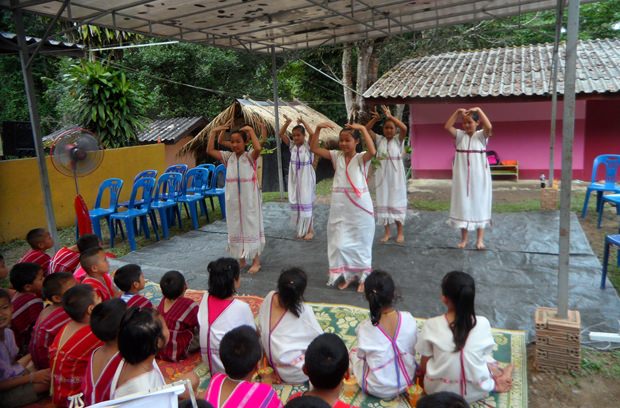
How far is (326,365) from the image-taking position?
6.70 feet

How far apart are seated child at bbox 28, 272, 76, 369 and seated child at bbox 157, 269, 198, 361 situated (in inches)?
24.5

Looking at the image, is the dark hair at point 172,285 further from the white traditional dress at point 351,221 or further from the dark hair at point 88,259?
the white traditional dress at point 351,221

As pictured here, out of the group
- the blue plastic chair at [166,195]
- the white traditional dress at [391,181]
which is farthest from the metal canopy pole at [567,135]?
the blue plastic chair at [166,195]

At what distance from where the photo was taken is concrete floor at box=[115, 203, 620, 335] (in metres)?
4.20

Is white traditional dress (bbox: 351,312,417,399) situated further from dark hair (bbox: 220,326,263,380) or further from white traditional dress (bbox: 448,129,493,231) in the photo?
white traditional dress (bbox: 448,129,493,231)

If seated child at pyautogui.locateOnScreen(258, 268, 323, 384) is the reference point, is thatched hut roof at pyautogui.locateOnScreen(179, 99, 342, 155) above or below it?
above

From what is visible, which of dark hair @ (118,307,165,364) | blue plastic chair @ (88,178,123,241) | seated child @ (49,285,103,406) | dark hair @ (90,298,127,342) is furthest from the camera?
blue plastic chair @ (88,178,123,241)

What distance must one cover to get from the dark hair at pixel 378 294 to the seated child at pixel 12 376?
6.90 feet

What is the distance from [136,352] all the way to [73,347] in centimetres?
74

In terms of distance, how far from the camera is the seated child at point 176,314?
→ 3285 mm

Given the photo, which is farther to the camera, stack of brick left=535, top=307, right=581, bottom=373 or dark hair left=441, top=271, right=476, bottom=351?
stack of brick left=535, top=307, right=581, bottom=373

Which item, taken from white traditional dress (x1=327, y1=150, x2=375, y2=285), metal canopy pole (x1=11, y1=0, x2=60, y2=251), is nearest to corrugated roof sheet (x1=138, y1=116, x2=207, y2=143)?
metal canopy pole (x1=11, y1=0, x2=60, y2=251)

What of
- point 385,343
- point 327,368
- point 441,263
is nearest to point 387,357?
point 385,343

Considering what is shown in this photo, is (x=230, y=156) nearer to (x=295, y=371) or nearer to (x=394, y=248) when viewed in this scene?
(x=394, y=248)
